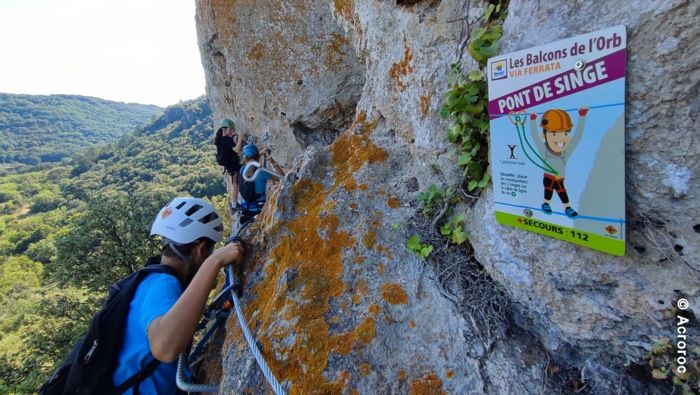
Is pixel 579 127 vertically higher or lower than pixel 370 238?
higher

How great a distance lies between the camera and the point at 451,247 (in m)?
3.32

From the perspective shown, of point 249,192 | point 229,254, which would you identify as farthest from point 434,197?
point 249,192

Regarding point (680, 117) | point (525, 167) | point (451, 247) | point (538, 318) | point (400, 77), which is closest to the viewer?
point (680, 117)

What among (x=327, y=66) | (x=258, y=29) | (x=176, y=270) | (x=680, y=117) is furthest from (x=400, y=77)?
(x=258, y=29)

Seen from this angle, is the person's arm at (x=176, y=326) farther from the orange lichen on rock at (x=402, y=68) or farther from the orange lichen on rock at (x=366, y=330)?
the orange lichen on rock at (x=402, y=68)

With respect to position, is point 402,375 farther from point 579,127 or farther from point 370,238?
point 579,127

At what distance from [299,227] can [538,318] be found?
2389mm

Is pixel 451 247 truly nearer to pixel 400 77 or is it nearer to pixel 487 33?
pixel 487 33

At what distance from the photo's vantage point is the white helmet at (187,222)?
3.76m

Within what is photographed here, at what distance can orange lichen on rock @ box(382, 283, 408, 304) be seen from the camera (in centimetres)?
310

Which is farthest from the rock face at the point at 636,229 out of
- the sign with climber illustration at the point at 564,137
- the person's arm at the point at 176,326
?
the person's arm at the point at 176,326

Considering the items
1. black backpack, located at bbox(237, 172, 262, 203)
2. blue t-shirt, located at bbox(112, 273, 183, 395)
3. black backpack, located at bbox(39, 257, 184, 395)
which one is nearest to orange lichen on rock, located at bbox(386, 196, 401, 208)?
blue t-shirt, located at bbox(112, 273, 183, 395)

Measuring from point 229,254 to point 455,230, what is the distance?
2.25m

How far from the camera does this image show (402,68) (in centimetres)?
422
